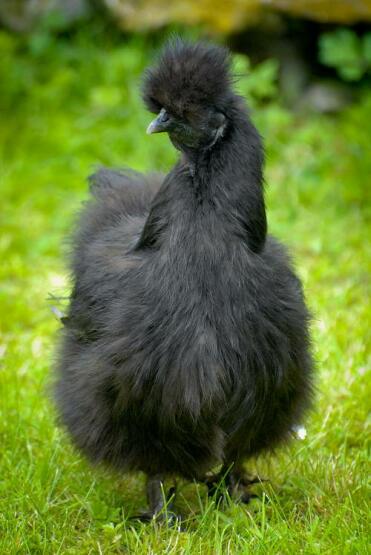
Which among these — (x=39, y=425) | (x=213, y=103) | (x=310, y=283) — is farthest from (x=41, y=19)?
(x=213, y=103)

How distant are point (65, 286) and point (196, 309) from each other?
257 cm

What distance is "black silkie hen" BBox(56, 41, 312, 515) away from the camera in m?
3.26

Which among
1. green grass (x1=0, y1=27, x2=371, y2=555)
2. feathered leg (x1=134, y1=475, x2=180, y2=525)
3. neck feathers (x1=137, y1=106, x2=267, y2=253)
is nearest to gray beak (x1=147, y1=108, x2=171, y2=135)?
neck feathers (x1=137, y1=106, x2=267, y2=253)

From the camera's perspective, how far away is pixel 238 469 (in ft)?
13.1

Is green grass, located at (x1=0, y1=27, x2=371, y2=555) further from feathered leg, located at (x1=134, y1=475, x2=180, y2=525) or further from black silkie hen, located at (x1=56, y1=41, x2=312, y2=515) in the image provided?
black silkie hen, located at (x1=56, y1=41, x2=312, y2=515)

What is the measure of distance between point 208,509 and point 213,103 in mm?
1595

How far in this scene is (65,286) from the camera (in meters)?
5.70

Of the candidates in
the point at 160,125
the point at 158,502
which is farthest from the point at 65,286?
the point at 160,125

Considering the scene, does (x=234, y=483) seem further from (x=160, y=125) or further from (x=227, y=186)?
(x=160, y=125)

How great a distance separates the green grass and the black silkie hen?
35 centimetres

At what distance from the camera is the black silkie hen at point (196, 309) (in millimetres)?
3258

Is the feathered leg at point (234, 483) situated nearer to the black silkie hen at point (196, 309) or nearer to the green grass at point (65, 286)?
the green grass at point (65, 286)

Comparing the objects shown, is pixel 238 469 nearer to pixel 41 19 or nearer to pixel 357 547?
pixel 357 547

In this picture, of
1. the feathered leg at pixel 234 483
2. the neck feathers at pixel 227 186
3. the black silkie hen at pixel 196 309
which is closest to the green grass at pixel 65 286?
the feathered leg at pixel 234 483
